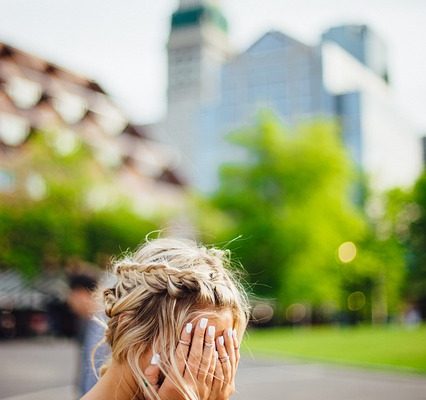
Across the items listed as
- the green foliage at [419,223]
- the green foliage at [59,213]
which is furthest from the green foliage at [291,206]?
the green foliage at [59,213]

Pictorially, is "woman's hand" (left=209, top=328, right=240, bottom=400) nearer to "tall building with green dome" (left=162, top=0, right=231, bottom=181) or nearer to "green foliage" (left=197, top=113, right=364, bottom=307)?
"green foliage" (left=197, top=113, right=364, bottom=307)

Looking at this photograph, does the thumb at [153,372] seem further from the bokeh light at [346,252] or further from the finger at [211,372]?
the bokeh light at [346,252]

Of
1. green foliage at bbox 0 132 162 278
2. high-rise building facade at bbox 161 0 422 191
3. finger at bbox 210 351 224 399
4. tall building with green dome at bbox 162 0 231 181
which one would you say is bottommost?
finger at bbox 210 351 224 399

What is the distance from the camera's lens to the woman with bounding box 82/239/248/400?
1808 millimetres

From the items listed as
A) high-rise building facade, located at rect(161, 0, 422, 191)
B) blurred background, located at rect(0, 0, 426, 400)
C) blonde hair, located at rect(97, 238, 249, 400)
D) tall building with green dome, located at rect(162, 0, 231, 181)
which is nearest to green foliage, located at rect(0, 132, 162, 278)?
blurred background, located at rect(0, 0, 426, 400)

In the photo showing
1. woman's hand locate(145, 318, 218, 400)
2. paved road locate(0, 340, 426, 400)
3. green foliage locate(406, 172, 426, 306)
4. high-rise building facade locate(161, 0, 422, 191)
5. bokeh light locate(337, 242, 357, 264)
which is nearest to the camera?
woman's hand locate(145, 318, 218, 400)

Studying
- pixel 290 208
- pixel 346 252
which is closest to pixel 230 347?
pixel 290 208

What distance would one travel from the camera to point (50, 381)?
49.3ft

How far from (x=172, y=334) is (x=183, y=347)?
5cm

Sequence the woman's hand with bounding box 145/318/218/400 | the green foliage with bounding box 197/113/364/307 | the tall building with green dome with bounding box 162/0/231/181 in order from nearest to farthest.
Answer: the woman's hand with bounding box 145/318/218/400 < the green foliage with bounding box 197/113/364/307 < the tall building with green dome with bounding box 162/0/231/181

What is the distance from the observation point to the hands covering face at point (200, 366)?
180 centimetres

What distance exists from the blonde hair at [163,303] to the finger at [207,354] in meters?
0.06

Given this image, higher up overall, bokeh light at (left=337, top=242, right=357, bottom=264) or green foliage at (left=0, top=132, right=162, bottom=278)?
green foliage at (left=0, top=132, right=162, bottom=278)

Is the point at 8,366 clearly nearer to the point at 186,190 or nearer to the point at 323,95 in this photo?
the point at 186,190
